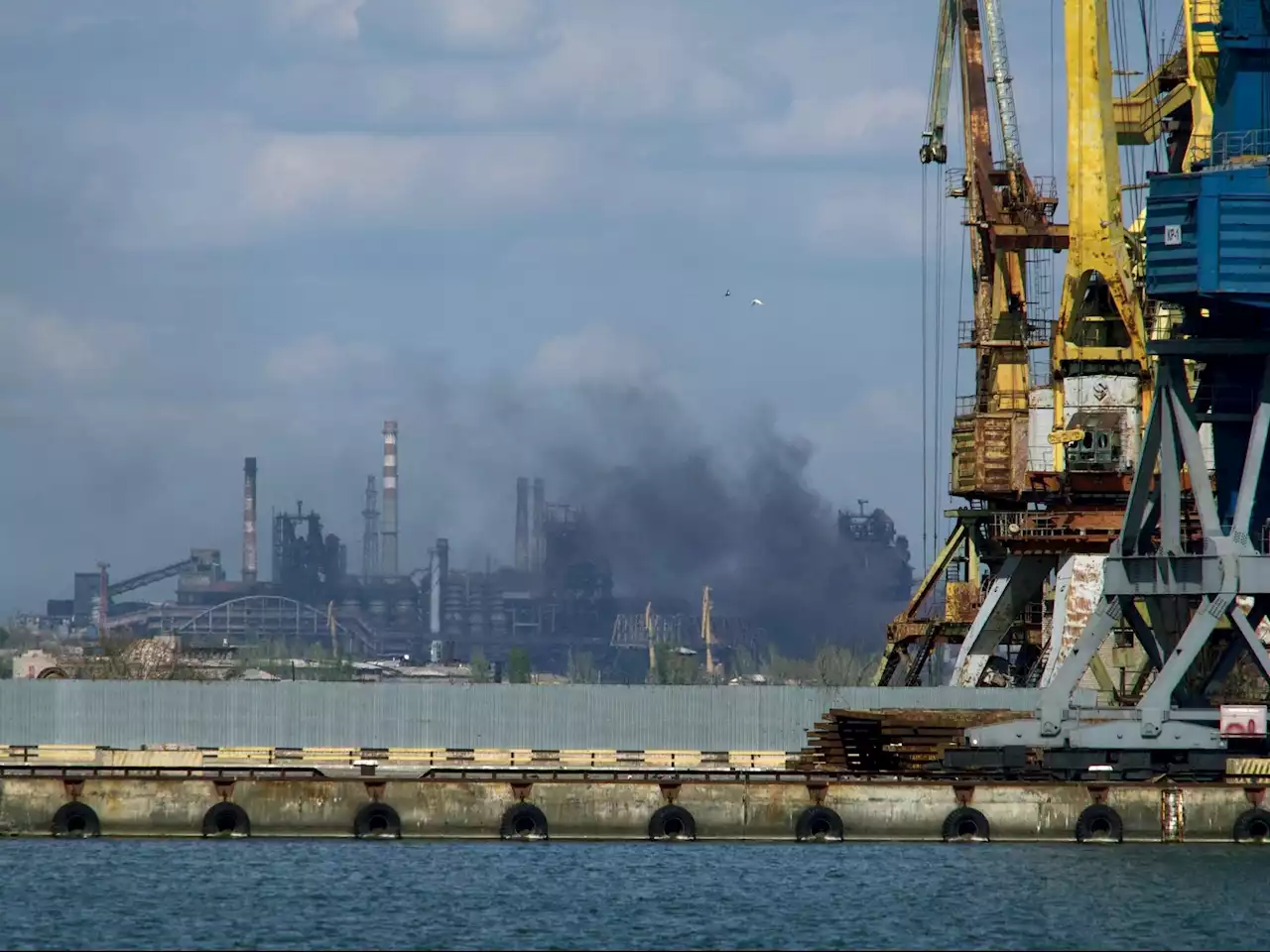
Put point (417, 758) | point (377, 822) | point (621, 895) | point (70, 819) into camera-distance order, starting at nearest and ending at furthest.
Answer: point (621, 895) → point (70, 819) → point (377, 822) → point (417, 758)

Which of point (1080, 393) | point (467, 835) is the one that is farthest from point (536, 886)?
point (1080, 393)

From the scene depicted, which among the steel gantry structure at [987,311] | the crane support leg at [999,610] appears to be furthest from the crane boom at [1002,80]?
the crane support leg at [999,610]

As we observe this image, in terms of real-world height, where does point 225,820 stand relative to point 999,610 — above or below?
below

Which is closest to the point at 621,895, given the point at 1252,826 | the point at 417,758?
the point at 1252,826

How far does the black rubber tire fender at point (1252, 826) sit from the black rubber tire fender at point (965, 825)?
6.35 meters

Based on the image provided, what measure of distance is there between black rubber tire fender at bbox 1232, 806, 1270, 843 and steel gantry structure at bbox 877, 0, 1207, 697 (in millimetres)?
21771

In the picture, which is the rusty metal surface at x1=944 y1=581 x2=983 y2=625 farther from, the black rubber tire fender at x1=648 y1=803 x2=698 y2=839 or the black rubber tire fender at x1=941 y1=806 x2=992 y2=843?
the black rubber tire fender at x1=648 y1=803 x2=698 y2=839

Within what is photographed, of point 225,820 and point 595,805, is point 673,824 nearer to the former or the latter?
point 595,805

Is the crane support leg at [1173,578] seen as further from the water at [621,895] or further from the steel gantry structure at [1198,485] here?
the water at [621,895]

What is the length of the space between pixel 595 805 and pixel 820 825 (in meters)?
5.80

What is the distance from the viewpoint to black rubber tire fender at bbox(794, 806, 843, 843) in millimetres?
59750

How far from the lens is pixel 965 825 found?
5997 centimetres

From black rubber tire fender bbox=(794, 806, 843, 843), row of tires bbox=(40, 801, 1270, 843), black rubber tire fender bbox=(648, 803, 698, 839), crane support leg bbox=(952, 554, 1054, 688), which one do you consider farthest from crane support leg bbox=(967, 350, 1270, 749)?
crane support leg bbox=(952, 554, 1054, 688)

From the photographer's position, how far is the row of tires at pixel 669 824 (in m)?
59.8
